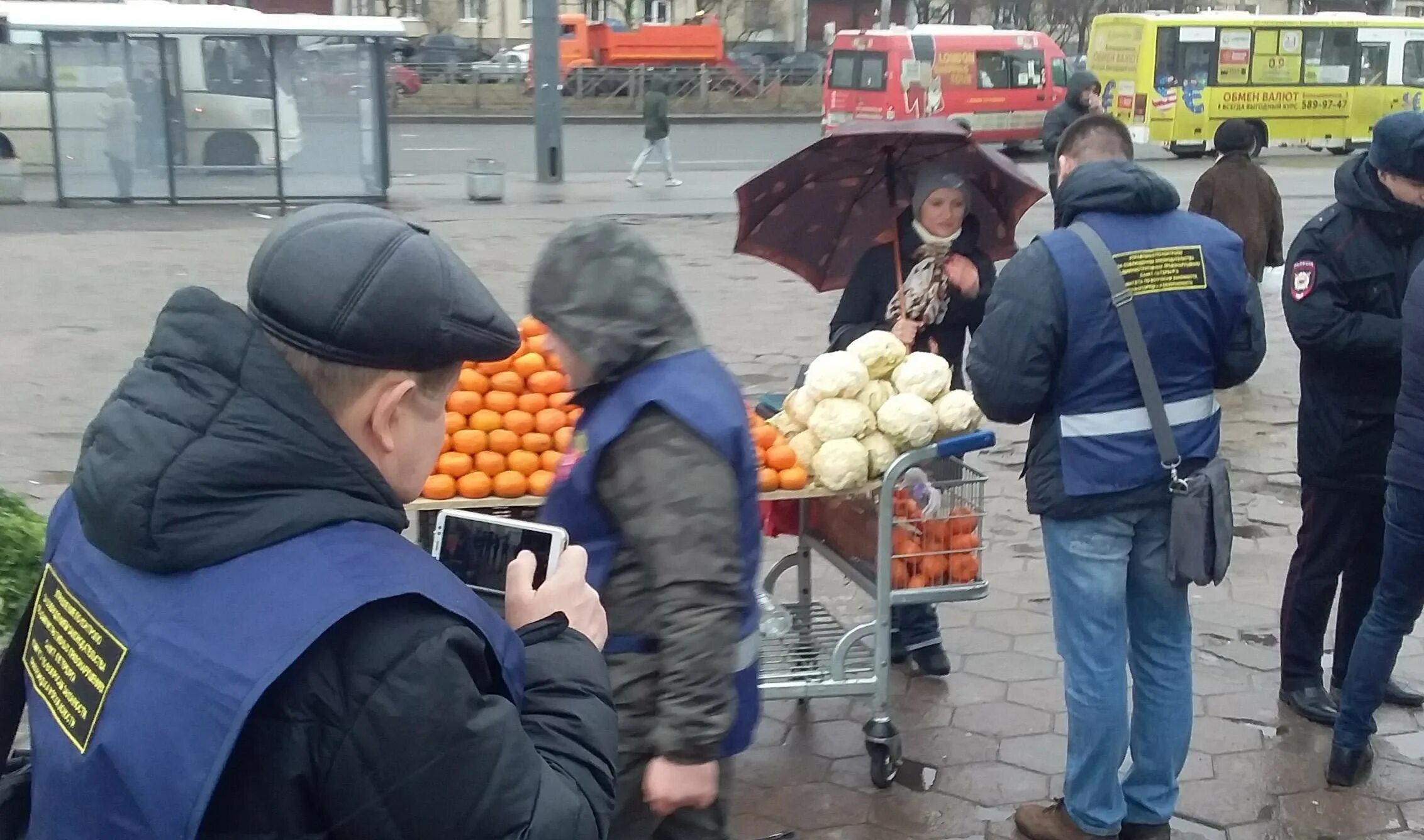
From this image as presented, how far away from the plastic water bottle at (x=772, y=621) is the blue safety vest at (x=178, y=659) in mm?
2918

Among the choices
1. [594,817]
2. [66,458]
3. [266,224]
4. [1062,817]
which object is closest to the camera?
[594,817]

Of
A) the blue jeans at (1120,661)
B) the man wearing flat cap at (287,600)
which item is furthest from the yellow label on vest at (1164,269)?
the man wearing flat cap at (287,600)

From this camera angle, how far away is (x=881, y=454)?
12.7ft

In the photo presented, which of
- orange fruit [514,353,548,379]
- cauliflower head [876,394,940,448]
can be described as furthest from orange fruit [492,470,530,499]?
cauliflower head [876,394,940,448]

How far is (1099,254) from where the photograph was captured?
3.30m

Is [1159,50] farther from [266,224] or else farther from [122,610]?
[122,610]

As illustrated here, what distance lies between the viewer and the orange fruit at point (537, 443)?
12.7ft

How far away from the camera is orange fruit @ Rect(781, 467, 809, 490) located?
384 cm

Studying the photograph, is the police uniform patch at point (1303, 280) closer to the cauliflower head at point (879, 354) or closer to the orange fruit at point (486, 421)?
the cauliflower head at point (879, 354)

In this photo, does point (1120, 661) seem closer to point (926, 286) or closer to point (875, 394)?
point (875, 394)

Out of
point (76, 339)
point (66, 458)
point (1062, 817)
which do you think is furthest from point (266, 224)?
point (1062, 817)

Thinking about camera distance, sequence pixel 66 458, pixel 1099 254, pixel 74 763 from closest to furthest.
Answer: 1. pixel 74 763
2. pixel 1099 254
3. pixel 66 458

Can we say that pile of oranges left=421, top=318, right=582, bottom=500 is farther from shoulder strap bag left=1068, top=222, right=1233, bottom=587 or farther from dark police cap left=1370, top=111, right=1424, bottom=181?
dark police cap left=1370, top=111, right=1424, bottom=181

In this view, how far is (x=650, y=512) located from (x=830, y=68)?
2663 centimetres
